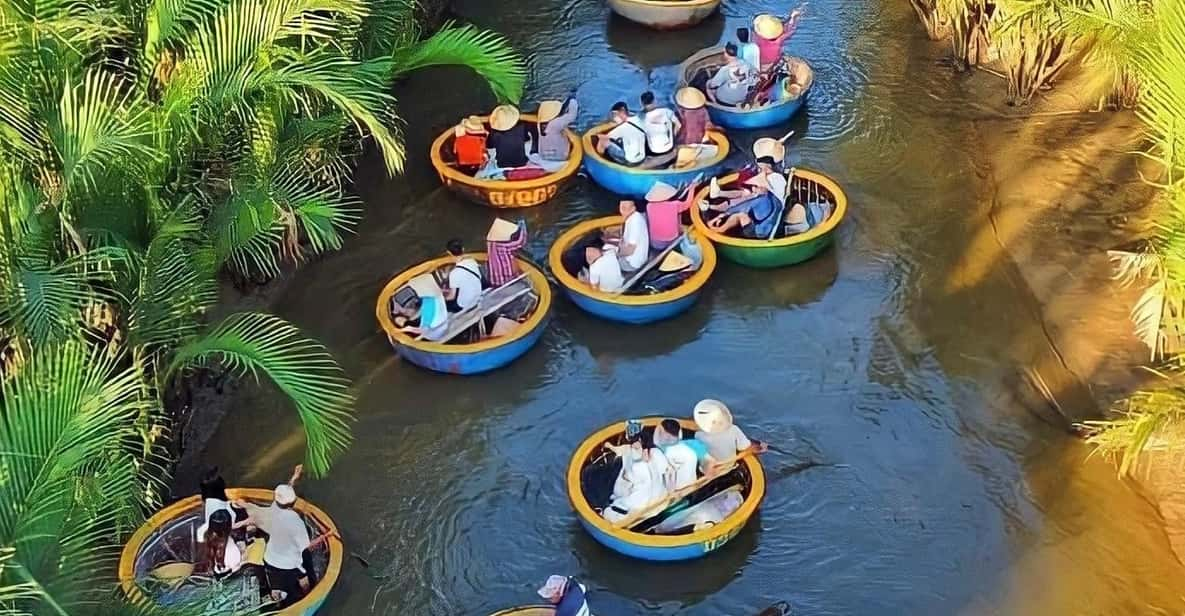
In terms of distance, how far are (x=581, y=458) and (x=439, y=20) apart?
704cm

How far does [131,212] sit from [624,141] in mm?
4502

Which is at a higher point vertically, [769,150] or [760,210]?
[769,150]

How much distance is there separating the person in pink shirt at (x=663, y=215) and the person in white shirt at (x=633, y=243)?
0.30 ft

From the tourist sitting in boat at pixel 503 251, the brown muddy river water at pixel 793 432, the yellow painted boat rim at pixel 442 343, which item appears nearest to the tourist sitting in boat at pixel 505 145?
the brown muddy river water at pixel 793 432

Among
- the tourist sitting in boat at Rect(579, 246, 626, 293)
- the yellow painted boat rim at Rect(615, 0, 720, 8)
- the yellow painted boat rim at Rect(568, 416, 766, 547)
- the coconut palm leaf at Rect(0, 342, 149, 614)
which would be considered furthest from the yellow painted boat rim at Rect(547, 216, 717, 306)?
the coconut palm leaf at Rect(0, 342, 149, 614)

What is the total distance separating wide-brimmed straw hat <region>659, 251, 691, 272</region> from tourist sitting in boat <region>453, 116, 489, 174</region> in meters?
1.98

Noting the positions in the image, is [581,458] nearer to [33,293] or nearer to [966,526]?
[966,526]

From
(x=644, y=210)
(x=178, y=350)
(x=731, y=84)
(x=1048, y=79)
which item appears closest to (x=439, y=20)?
(x=731, y=84)

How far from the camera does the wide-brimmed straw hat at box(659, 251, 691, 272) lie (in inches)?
358

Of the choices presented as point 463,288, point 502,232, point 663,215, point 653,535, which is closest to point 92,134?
point 463,288

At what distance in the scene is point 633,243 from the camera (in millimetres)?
8969

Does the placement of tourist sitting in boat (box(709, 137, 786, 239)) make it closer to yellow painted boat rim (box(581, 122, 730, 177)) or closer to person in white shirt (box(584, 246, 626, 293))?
yellow painted boat rim (box(581, 122, 730, 177))

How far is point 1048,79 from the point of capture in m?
11.1

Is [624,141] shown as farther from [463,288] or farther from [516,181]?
[463,288]
